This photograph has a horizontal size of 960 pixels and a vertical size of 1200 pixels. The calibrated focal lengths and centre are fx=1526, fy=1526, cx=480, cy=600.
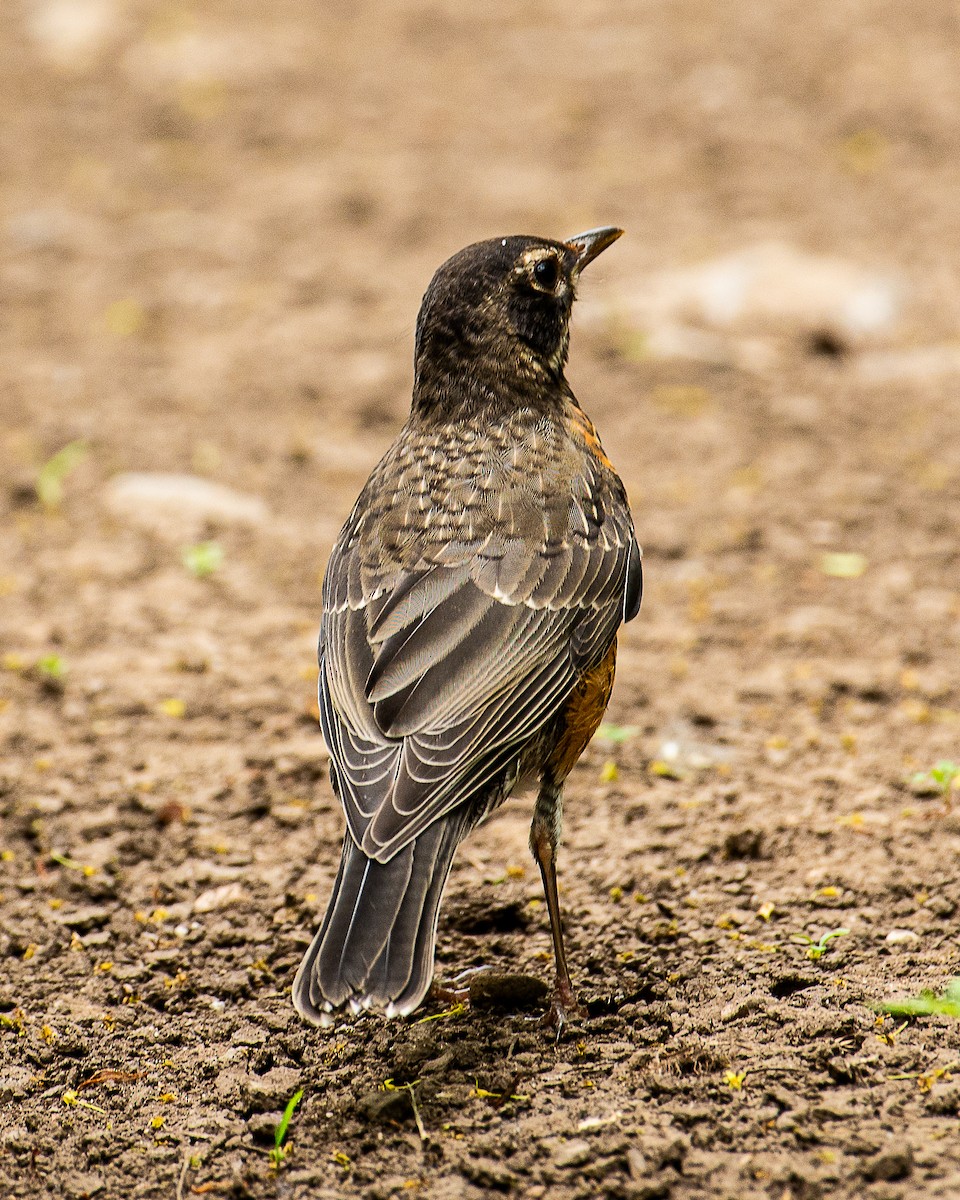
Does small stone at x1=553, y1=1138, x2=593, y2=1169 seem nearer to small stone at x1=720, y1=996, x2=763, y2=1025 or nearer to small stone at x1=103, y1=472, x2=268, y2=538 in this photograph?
small stone at x1=720, y1=996, x2=763, y2=1025

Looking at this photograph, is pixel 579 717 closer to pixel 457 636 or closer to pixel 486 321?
pixel 457 636

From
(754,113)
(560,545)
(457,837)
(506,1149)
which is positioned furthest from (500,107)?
(506,1149)

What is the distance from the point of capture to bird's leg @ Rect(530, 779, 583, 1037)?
169 inches

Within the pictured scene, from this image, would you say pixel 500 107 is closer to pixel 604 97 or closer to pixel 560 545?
pixel 604 97

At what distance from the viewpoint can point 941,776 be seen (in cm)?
515

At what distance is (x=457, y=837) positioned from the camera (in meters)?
4.17

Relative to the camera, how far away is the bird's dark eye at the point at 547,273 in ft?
17.3

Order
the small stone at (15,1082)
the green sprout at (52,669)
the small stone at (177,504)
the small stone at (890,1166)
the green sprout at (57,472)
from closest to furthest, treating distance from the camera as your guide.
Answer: the small stone at (890,1166)
the small stone at (15,1082)
the green sprout at (52,669)
the small stone at (177,504)
the green sprout at (57,472)

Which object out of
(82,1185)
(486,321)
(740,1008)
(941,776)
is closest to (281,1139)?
(82,1185)

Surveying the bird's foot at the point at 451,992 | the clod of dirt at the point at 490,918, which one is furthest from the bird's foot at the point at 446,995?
the clod of dirt at the point at 490,918

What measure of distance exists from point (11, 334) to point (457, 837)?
21.1 feet

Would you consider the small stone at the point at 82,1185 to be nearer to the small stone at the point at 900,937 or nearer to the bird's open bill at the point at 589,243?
the small stone at the point at 900,937

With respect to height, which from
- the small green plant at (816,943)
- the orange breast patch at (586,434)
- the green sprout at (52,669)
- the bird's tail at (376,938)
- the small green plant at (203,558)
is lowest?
the small green plant at (816,943)

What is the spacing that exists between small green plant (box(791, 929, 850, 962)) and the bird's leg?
70 centimetres
